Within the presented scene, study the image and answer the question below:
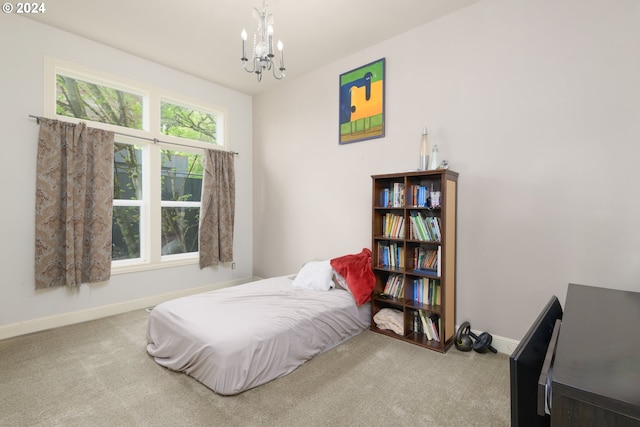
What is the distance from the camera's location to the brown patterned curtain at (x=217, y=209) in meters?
4.12

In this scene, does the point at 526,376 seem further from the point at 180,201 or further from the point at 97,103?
the point at 97,103

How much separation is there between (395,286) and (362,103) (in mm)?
2035

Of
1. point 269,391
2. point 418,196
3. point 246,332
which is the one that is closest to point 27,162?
point 246,332

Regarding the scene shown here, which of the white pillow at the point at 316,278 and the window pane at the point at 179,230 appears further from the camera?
the window pane at the point at 179,230

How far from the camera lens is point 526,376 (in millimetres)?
865

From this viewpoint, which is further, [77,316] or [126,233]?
[126,233]

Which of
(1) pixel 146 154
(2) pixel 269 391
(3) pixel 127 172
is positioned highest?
(1) pixel 146 154

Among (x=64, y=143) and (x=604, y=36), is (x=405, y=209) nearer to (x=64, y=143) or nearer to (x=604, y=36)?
(x=604, y=36)

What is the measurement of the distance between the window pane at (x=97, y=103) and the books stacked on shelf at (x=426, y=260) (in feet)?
11.7

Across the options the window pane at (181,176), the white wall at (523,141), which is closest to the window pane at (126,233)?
the window pane at (181,176)

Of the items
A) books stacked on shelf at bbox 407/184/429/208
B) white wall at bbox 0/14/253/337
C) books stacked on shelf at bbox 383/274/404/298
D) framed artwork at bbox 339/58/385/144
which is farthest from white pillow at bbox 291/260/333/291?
white wall at bbox 0/14/253/337

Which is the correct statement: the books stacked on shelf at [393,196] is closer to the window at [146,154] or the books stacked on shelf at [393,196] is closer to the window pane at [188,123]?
the window at [146,154]

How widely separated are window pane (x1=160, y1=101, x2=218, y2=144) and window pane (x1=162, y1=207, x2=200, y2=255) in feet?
3.36

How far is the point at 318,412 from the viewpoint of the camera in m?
1.76
